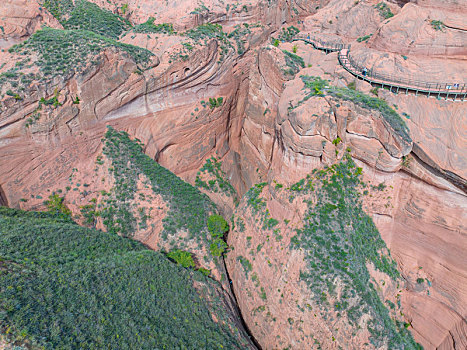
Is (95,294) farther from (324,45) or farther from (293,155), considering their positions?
(324,45)

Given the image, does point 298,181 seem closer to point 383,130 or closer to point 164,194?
point 383,130

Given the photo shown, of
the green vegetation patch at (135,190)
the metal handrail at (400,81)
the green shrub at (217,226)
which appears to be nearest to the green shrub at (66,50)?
the green vegetation patch at (135,190)

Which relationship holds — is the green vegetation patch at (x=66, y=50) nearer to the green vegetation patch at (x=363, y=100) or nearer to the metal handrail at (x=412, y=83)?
the green vegetation patch at (x=363, y=100)

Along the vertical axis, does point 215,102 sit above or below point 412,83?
below

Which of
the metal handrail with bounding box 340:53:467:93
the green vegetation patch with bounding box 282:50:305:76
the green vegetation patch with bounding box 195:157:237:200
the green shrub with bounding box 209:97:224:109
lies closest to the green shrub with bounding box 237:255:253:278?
the green vegetation patch with bounding box 195:157:237:200

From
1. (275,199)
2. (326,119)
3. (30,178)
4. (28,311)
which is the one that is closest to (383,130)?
(326,119)

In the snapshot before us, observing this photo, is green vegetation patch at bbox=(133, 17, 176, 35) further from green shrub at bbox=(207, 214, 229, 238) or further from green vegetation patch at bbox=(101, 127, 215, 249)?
green shrub at bbox=(207, 214, 229, 238)

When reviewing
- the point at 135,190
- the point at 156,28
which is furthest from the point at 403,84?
the point at 156,28
